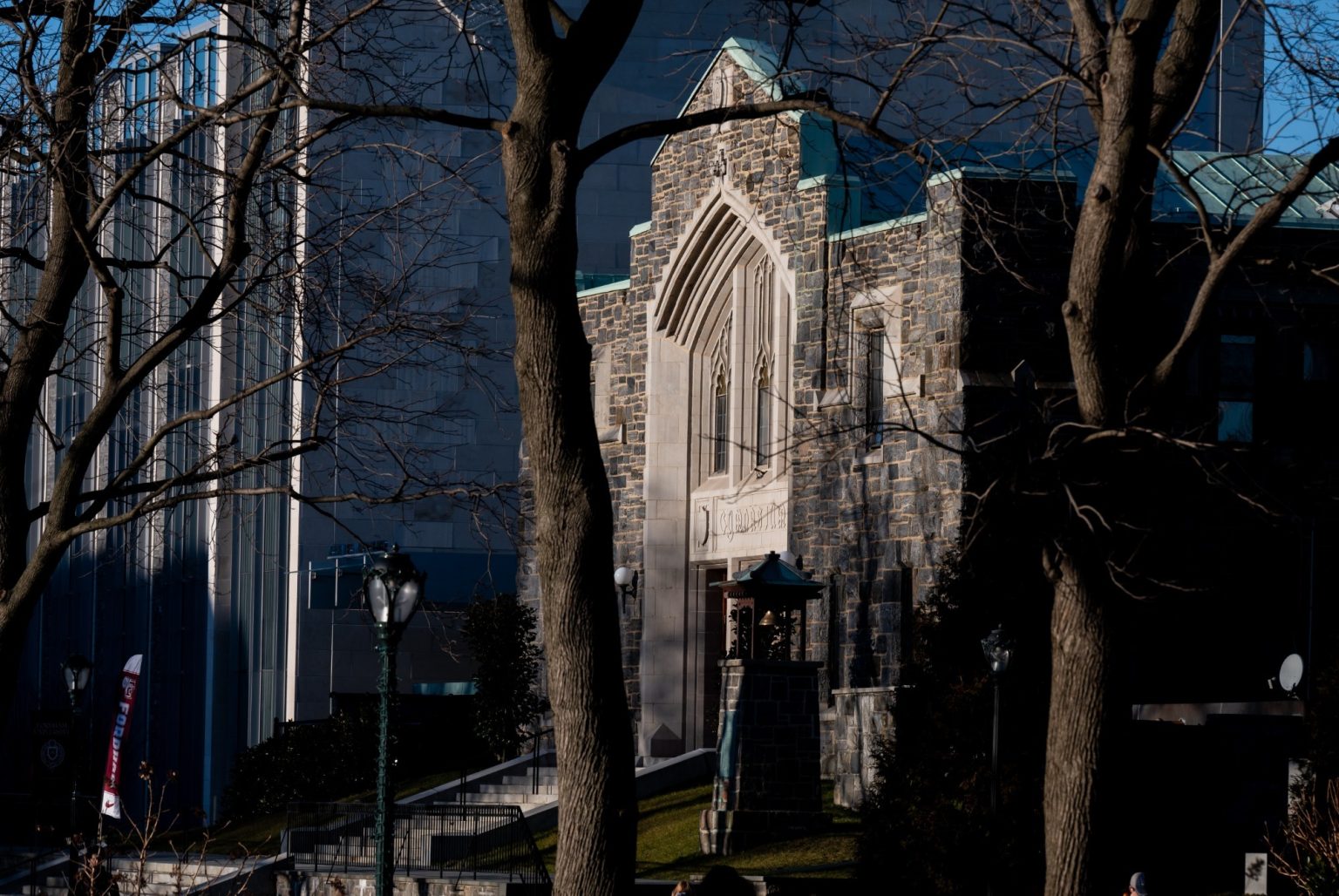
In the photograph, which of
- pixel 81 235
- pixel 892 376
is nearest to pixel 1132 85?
pixel 81 235

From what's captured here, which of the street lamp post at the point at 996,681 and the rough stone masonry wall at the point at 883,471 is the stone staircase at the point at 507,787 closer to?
the rough stone masonry wall at the point at 883,471

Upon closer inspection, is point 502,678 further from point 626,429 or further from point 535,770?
point 626,429

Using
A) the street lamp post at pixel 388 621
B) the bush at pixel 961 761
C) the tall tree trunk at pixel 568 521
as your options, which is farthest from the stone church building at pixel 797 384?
the tall tree trunk at pixel 568 521

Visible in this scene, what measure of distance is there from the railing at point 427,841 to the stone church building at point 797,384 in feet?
15.1

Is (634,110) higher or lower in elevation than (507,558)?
higher

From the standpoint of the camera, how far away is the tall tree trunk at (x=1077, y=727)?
37.9 feet

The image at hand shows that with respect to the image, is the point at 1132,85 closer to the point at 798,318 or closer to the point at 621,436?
the point at 798,318

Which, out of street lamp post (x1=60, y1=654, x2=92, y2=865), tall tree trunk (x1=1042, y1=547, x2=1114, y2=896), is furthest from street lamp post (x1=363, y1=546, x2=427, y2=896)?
street lamp post (x1=60, y1=654, x2=92, y2=865)

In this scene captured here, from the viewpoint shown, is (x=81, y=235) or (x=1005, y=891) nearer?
(x=81, y=235)

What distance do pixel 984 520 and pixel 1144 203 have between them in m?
2.50

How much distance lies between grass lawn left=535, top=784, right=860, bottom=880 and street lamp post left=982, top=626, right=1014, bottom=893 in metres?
2.47

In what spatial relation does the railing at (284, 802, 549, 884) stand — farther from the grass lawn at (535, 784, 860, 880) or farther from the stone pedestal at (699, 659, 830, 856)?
the stone pedestal at (699, 659, 830, 856)

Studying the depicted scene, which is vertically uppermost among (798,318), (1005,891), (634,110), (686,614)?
(634,110)

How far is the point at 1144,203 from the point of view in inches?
469
